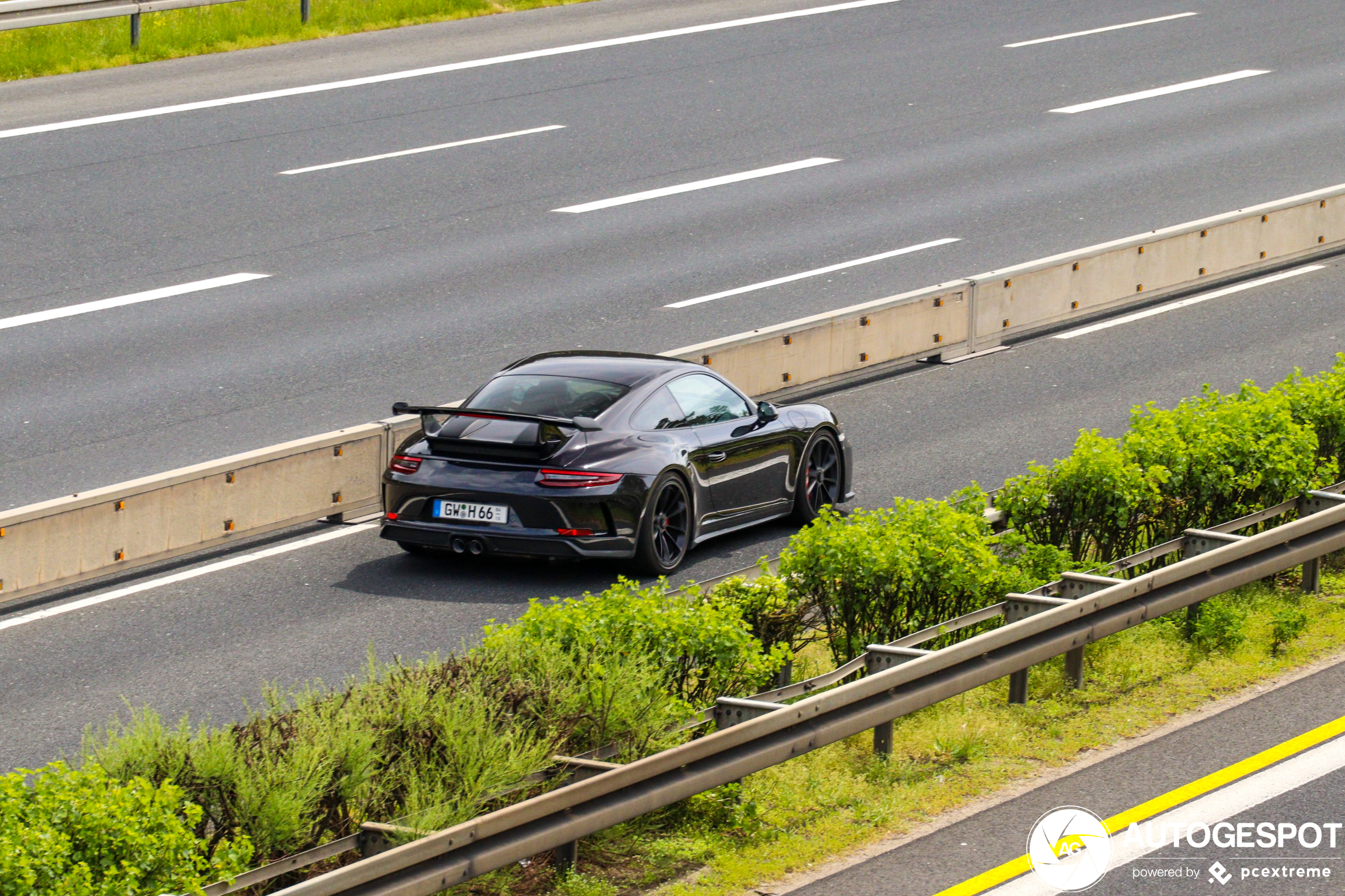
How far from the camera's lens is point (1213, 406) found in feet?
41.3

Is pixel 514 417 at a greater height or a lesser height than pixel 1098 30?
lesser

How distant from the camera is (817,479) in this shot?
1448cm

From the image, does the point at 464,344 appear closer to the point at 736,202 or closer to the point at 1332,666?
the point at 736,202

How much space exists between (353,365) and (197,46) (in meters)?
14.0

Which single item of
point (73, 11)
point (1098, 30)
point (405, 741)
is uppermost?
point (73, 11)

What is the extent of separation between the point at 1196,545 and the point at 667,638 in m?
3.77

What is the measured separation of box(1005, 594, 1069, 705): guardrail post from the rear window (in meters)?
4.06

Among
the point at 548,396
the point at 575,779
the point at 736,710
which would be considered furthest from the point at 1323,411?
the point at 575,779

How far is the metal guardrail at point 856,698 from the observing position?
691cm

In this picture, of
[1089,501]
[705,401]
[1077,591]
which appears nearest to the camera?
[1077,591]

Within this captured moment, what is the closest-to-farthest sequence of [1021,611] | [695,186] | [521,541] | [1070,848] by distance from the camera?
[1070,848]
[1021,611]
[521,541]
[695,186]

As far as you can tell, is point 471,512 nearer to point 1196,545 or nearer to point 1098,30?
point 1196,545

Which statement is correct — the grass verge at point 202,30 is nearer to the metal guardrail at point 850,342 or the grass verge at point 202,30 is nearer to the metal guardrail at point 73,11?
the metal guardrail at point 73,11

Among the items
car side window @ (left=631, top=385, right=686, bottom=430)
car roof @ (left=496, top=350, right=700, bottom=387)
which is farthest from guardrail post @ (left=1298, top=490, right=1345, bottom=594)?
car roof @ (left=496, top=350, right=700, bottom=387)
